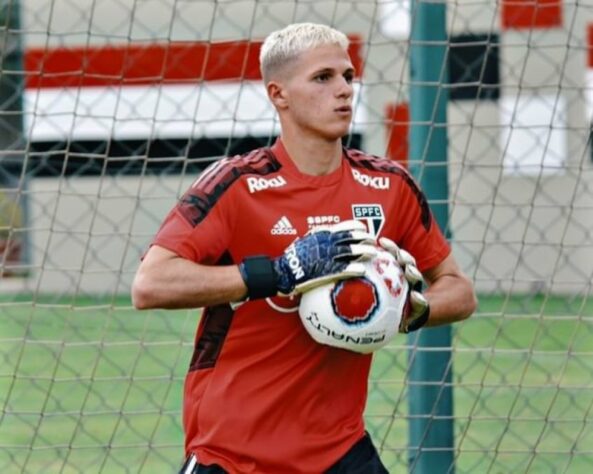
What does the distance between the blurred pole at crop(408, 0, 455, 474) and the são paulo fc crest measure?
1.17 m

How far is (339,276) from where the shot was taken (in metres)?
3.61

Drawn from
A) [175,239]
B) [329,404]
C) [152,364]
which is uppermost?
[175,239]

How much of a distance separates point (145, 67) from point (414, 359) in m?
5.31

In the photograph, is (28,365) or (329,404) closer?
(329,404)

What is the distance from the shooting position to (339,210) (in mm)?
3963

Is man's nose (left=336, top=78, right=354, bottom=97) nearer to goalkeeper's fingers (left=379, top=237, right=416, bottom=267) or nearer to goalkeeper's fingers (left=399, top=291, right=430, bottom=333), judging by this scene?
goalkeeper's fingers (left=379, top=237, right=416, bottom=267)

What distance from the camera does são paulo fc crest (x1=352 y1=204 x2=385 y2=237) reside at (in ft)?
A: 13.1

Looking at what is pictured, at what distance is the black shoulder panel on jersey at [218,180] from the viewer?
383 cm

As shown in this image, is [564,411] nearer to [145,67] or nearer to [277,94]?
[277,94]

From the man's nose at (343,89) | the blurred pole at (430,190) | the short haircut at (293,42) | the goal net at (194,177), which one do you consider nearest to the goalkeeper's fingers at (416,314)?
the man's nose at (343,89)

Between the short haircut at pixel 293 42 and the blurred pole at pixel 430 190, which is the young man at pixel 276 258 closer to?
the short haircut at pixel 293 42

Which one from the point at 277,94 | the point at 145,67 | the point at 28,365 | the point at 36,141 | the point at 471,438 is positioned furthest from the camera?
the point at 36,141

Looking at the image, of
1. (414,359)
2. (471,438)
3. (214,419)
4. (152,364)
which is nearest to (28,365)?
(152,364)

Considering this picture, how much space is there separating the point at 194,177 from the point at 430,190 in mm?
6075
